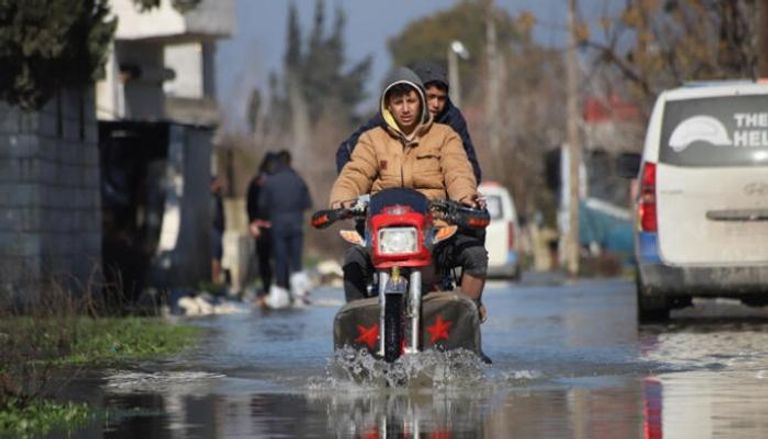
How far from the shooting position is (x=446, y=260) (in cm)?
1391

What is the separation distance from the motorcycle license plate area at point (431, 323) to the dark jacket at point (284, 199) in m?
14.9

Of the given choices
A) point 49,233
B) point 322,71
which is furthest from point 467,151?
point 322,71

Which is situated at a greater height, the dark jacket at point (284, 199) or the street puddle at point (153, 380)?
the dark jacket at point (284, 199)

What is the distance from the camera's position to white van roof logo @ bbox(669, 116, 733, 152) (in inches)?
785

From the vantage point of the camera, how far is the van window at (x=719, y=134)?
65.0 feet

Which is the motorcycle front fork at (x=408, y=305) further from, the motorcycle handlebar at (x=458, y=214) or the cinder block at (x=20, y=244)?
the cinder block at (x=20, y=244)

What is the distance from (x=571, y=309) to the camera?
84.8 ft

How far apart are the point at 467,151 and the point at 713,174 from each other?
18.3 feet

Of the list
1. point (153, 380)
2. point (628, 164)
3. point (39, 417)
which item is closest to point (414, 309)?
point (153, 380)

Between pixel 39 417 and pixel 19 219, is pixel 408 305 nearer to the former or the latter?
pixel 39 417

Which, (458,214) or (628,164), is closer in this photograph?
(458,214)

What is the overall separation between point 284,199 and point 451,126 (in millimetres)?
13553

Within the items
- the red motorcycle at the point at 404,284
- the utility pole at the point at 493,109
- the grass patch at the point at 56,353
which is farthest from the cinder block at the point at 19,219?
the utility pole at the point at 493,109

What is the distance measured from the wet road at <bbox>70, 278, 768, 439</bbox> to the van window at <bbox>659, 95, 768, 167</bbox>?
1.43 meters
